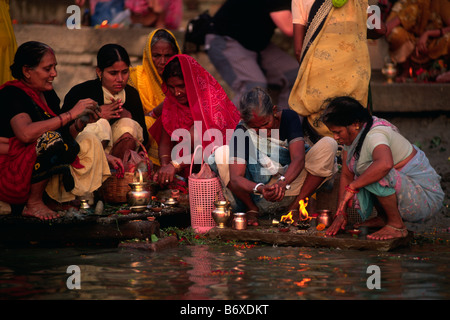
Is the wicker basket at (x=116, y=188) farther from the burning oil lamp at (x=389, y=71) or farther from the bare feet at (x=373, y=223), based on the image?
the burning oil lamp at (x=389, y=71)

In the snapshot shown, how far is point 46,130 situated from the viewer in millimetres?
6008

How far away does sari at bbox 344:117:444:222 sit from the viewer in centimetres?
574

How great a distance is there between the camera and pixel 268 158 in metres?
6.38

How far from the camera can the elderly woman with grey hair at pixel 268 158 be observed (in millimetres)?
6207

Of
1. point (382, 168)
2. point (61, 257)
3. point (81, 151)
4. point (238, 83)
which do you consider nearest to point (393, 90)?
point (238, 83)

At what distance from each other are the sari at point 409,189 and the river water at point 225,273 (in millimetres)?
315

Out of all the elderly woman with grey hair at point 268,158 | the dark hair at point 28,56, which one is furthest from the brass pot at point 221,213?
the dark hair at point 28,56

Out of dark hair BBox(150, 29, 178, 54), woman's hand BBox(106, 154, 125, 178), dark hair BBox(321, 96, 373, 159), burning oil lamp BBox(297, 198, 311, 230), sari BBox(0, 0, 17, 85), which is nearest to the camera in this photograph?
dark hair BBox(321, 96, 373, 159)

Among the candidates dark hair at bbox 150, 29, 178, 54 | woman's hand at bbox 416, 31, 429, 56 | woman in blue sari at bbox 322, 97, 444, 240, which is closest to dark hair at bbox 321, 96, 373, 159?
woman in blue sari at bbox 322, 97, 444, 240

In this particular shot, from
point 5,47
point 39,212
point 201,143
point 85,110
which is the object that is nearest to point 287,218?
point 201,143

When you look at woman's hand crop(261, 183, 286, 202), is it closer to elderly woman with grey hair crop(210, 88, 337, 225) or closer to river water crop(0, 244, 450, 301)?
elderly woman with grey hair crop(210, 88, 337, 225)

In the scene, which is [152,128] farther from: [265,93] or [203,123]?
[265,93]

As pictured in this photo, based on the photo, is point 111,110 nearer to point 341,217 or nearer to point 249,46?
point 249,46

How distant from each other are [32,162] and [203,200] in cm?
141
